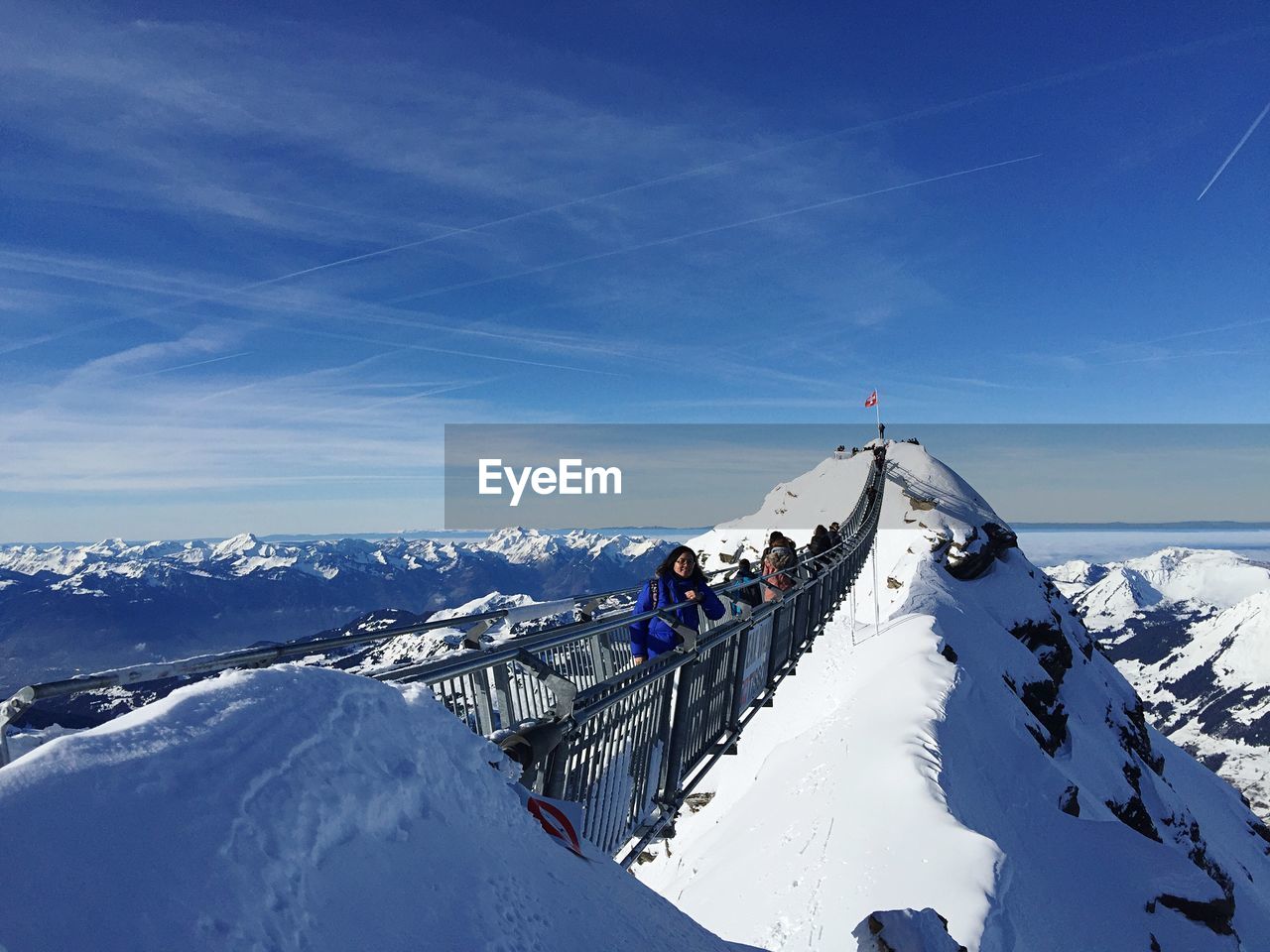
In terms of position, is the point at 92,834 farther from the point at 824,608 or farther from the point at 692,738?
the point at 824,608

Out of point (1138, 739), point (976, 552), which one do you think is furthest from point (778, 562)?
point (1138, 739)

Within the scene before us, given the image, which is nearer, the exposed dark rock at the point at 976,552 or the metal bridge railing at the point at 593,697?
the metal bridge railing at the point at 593,697

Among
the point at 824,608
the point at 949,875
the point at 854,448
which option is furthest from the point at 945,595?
the point at 854,448

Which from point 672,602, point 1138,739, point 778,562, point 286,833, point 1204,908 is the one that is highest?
point 286,833

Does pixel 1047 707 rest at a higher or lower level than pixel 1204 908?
lower

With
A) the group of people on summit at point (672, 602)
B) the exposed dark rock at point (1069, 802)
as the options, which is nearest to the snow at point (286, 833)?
the group of people on summit at point (672, 602)

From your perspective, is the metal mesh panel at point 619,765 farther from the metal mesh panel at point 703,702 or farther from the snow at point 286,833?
the snow at point 286,833

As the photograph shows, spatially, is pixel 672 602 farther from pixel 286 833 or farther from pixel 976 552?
pixel 976 552
